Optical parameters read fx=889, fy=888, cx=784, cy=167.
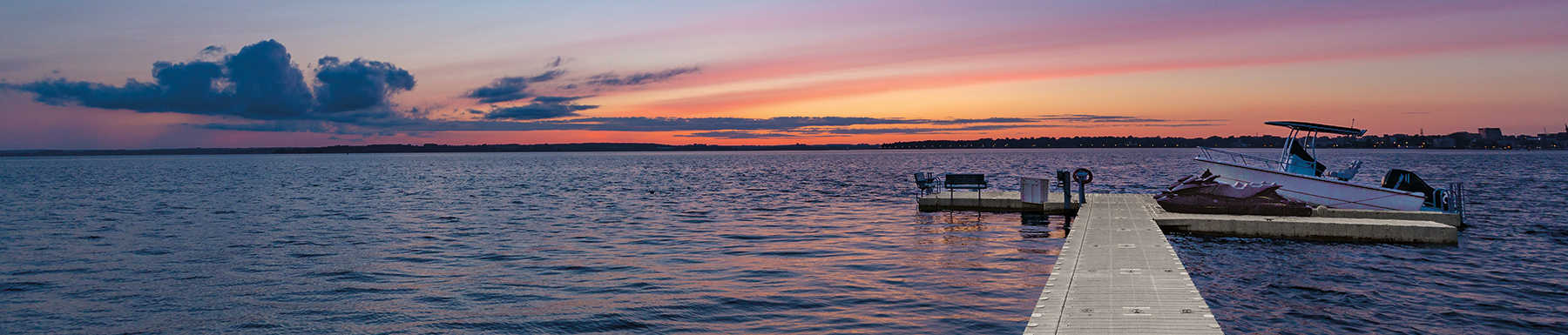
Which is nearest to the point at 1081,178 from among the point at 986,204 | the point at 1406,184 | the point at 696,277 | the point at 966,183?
the point at 986,204

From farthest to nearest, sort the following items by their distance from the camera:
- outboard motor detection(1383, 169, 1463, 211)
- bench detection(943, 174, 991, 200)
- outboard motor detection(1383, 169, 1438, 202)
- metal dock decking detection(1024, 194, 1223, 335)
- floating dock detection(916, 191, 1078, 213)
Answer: bench detection(943, 174, 991, 200)
floating dock detection(916, 191, 1078, 213)
outboard motor detection(1383, 169, 1438, 202)
outboard motor detection(1383, 169, 1463, 211)
metal dock decking detection(1024, 194, 1223, 335)

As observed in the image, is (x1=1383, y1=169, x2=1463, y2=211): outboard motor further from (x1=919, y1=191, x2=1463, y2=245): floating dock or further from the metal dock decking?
the metal dock decking

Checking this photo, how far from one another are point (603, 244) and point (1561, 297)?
19.0 metres

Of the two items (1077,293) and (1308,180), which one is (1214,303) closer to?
(1077,293)

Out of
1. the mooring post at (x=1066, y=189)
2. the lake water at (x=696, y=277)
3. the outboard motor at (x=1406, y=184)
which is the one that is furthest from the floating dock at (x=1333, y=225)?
the mooring post at (x=1066, y=189)

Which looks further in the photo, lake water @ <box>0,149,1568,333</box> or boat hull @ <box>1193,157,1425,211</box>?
boat hull @ <box>1193,157,1425,211</box>

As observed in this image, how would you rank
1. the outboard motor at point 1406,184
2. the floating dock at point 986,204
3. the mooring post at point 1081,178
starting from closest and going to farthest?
the outboard motor at point 1406,184 < the mooring post at point 1081,178 < the floating dock at point 986,204

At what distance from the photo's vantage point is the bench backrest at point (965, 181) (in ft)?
98.0

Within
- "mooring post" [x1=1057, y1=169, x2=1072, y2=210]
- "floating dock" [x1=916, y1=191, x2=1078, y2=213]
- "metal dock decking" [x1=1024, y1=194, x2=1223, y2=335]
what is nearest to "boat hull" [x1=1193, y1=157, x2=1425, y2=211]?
"mooring post" [x1=1057, y1=169, x2=1072, y2=210]

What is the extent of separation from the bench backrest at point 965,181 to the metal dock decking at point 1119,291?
1114 centimetres

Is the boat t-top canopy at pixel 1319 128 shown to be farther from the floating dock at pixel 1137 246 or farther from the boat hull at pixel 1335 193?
the floating dock at pixel 1137 246

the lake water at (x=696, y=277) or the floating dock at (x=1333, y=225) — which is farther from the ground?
the floating dock at (x=1333, y=225)

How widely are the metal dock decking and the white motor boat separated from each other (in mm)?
12073

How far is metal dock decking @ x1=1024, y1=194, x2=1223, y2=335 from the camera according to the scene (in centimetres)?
948
